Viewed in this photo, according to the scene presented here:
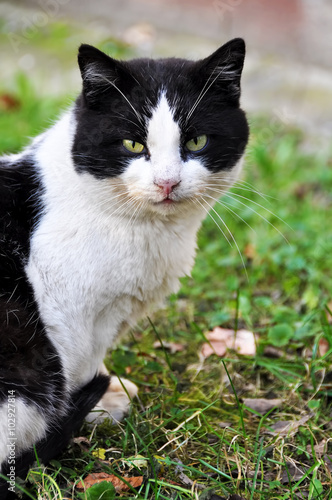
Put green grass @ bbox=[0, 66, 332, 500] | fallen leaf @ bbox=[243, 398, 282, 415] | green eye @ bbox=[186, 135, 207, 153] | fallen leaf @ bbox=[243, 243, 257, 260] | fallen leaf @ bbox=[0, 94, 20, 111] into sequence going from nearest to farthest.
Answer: green grass @ bbox=[0, 66, 332, 500], green eye @ bbox=[186, 135, 207, 153], fallen leaf @ bbox=[243, 398, 282, 415], fallen leaf @ bbox=[243, 243, 257, 260], fallen leaf @ bbox=[0, 94, 20, 111]

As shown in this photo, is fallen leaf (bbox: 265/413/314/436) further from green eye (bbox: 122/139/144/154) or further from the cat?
green eye (bbox: 122/139/144/154)

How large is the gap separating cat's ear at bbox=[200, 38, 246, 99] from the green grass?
364mm

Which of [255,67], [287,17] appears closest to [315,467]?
[255,67]

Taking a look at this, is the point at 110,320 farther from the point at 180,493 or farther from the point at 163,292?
the point at 180,493

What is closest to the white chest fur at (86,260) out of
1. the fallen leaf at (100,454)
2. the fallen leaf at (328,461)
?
the fallen leaf at (100,454)

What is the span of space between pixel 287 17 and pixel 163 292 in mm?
3880

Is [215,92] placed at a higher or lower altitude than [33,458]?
higher

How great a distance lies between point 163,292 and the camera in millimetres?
1986

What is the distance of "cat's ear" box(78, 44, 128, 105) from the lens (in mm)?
1717

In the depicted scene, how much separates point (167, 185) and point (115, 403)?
2.59 feet

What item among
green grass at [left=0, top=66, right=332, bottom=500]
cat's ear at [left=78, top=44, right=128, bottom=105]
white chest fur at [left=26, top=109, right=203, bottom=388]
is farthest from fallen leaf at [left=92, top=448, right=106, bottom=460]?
cat's ear at [left=78, top=44, right=128, bottom=105]

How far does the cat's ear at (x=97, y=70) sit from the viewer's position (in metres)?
1.72

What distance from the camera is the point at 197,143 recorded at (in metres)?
1.80

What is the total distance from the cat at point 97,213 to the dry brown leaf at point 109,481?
0.12m
